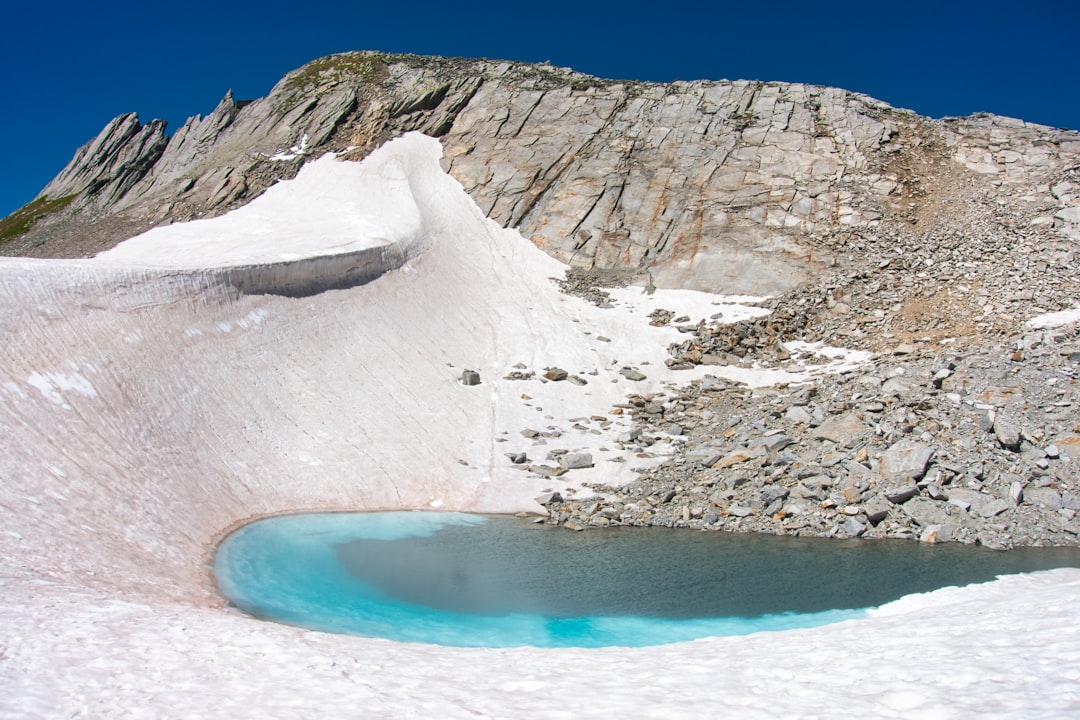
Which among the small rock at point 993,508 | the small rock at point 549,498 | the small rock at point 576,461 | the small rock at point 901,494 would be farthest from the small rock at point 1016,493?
the small rock at point 549,498

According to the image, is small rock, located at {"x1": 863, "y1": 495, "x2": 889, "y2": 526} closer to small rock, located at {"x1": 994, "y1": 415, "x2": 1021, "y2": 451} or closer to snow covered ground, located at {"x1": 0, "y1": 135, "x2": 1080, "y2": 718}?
small rock, located at {"x1": 994, "y1": 415, "x2": 1021, "y2": 451}

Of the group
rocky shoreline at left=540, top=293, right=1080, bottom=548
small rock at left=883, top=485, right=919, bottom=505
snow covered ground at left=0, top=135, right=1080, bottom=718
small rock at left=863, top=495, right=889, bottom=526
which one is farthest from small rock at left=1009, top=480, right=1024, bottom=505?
snow covered ground at left=0, top=135, right=1080, bottom=718

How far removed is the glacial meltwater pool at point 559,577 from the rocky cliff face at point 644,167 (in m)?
21.9

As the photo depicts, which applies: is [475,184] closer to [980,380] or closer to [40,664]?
[980,380]

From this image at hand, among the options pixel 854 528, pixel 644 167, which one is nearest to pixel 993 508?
pixel 854 528

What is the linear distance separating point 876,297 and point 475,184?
25.6 meters

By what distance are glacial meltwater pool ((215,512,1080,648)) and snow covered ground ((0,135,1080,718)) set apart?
5.02 feet

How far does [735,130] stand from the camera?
154ft

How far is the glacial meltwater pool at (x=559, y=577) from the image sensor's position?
14852mm

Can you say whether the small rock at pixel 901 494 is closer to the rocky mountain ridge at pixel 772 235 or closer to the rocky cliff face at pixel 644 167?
the rocky mountain ridge at pixel 772 235

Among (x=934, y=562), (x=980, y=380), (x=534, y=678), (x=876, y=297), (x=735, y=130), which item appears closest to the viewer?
(x=534, y=678)

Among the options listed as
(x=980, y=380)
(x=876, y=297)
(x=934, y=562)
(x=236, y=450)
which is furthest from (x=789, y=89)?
(x=236, y=450)

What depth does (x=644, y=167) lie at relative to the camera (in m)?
46.2

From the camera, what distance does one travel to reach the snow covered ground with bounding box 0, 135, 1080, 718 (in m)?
8.62
